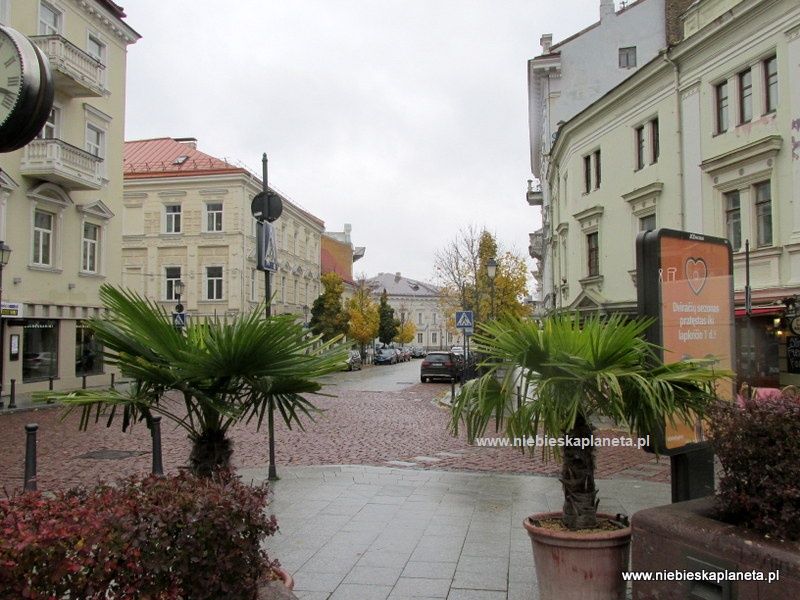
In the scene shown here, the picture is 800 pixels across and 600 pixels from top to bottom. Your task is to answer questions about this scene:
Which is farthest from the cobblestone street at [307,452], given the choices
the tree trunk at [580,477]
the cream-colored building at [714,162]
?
the cream-colored building at [714,162]

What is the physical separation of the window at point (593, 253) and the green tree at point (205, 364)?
70.6 ft

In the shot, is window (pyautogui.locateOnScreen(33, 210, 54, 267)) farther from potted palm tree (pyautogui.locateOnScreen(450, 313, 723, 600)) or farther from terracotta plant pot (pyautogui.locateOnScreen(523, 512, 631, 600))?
terracotta plant pot (pyautogui.locateOnScreen(523, 512, 631, 600))

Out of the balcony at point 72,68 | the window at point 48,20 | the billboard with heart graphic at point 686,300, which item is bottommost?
the billboard with heart graphic at point 686,300

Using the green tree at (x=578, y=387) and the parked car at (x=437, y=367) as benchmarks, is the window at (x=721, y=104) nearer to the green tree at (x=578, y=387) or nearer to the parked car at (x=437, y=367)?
the green tree at (x=578, y=387)

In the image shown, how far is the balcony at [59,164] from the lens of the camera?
21.7 m

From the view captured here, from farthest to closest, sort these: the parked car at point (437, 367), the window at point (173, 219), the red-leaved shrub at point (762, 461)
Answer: the window at point (173, 219)
the parked car at point (437, 367)
the red-leaved shrub at point (762, 461)

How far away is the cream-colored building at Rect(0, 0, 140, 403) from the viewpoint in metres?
21.4

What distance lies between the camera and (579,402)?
3.73m

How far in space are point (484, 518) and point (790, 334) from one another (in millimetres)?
11864

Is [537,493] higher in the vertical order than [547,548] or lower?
lower

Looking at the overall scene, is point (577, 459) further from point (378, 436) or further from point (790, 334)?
point (790, 334)

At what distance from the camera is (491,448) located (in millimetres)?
11133

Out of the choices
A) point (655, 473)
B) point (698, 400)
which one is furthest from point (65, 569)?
point (655, 473)

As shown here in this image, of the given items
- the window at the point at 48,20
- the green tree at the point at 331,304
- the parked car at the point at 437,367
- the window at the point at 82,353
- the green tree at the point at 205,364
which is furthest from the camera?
the green tree at the point at 331,304
